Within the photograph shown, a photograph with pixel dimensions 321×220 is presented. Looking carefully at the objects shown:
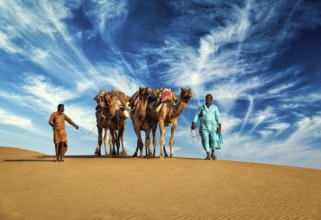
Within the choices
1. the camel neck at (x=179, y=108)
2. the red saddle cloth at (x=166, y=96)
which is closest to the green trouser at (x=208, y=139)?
the camel neck at (x=179, y=108)

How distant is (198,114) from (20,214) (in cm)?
874

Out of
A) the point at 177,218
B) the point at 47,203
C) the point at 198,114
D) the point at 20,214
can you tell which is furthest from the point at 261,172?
the point at 20,214

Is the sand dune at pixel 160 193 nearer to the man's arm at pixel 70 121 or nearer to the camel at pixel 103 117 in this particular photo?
the man's arm at pixel 70 121

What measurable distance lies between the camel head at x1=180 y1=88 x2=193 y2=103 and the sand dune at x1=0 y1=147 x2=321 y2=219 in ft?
11.6

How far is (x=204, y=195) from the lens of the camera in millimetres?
6434

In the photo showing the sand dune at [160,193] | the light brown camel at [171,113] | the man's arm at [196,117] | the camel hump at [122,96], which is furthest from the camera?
the camel hump at [122,96]

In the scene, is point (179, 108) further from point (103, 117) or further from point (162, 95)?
point (103, 117)

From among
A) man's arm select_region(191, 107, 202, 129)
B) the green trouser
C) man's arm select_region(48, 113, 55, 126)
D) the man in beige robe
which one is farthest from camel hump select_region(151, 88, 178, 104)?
man's arm select_region(48, 113, 55, 126)

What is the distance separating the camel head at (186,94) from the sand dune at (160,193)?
3526mm

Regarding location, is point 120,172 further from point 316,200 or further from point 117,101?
point 117,101

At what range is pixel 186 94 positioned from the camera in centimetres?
1311

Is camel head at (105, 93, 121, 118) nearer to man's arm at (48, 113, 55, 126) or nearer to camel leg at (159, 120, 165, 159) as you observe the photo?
man's arm at (48, 113, 55, 126)

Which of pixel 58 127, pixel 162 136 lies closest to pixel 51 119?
pixel 58 127

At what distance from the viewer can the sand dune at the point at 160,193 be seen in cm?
522
